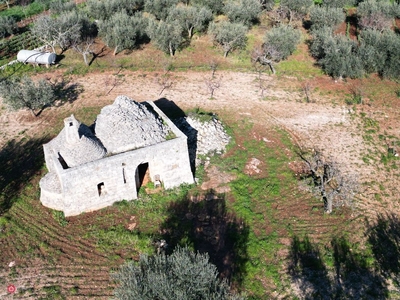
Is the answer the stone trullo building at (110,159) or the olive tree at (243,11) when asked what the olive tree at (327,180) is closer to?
the stone trullo building at (110,159)

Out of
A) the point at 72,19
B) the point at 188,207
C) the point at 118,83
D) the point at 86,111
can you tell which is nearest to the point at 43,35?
the point at 72,19

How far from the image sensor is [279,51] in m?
36.2

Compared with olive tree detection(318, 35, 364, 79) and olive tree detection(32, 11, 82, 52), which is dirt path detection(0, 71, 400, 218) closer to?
olive tree detection(318, 35, 364, 79)

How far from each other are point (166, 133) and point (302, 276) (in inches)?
429

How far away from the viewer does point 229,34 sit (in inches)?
1441

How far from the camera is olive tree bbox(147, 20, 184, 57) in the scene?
1405 inches

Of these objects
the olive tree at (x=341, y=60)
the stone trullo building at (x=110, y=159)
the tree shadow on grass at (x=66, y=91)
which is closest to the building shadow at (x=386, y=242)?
the stone trullo building at (x=110, y=159)

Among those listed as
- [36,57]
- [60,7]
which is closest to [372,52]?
[36,57]

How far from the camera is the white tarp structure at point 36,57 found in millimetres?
34781

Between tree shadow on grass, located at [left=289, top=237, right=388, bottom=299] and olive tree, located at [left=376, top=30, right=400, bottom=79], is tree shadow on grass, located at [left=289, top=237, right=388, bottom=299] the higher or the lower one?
the lower one

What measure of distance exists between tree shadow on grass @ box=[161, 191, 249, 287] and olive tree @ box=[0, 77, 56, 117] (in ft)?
47.2

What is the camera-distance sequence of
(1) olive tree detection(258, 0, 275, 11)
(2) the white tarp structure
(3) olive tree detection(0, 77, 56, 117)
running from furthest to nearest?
(1) olive tree detection(258, 0, 275, 11), (2) the white tarp structure, (3) olive tree detection(0, 77, 56, 117)

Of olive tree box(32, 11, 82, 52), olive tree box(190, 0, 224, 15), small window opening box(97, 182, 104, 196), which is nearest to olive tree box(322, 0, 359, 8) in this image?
olive tree box(190, 0, 224, 15)

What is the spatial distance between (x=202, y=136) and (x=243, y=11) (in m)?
19.1
